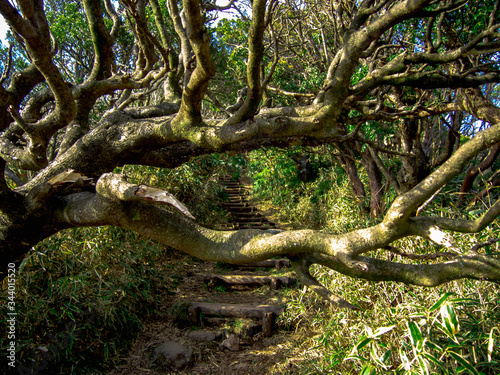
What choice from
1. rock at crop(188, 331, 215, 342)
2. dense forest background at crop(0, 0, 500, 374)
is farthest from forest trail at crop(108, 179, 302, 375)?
dense forest background at crop(0, 0, 500, 374)

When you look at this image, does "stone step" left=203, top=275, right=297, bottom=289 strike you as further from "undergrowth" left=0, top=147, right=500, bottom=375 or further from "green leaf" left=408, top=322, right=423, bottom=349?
"green leaf" left=408, top=322, right=423, bottom=349

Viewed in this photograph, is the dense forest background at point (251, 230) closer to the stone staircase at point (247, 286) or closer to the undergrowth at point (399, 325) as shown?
the undergrowth at point (399, 325)

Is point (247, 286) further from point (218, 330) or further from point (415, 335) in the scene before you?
point (415, 335)

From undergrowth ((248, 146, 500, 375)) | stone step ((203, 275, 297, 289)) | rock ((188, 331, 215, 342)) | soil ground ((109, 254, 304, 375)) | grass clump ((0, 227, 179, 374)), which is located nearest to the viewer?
undergrowth ((248, 146, 500, 375))

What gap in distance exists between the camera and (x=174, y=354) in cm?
356

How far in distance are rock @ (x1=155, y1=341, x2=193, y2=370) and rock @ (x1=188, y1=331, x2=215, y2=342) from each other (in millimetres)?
269

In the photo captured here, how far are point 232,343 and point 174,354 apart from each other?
71cm

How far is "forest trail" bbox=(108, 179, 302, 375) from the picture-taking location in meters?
3.47

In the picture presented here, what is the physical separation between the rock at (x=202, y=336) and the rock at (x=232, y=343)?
177 millimetres

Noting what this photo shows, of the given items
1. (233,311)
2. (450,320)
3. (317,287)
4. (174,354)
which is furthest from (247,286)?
(450,320)

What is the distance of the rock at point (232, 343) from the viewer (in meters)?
3.79

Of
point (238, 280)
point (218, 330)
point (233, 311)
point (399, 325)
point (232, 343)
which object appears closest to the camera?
point (399, 325)

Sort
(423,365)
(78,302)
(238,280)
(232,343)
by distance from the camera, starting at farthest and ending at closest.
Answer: (238,280), (232,343), (78,302), (423,365)

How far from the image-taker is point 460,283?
3008 mm
